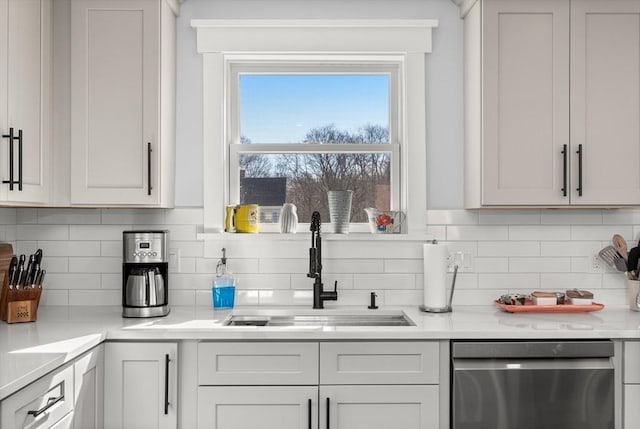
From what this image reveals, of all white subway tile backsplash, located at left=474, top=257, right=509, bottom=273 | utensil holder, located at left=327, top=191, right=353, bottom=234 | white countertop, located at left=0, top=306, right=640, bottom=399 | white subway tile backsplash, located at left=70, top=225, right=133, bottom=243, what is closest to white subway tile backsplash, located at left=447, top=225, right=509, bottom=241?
white subway tile backsplash, located at left=474, top=257, right=509, bottom=273

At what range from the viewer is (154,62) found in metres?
2.56

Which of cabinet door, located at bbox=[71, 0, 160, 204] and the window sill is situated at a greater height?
cabinet door, located at bbox=[71, 0, 160, 204]

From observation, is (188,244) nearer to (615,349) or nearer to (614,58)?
(615,349)

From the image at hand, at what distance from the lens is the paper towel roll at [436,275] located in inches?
104

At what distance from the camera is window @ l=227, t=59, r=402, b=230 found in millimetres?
3004

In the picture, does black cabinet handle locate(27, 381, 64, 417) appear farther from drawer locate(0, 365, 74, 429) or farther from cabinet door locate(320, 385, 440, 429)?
cabinet door locate(320, 385, 440, 429)

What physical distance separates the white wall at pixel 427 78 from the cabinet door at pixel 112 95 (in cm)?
33

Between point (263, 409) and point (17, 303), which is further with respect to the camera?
point (17, 303)

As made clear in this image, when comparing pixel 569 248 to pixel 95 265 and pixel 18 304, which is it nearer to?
pixel 95 265

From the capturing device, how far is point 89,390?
2.06 meters

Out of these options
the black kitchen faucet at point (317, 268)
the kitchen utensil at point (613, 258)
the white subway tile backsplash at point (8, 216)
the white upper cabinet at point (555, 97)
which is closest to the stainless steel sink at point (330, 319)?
the black kitchen faucet at point (317, 268)

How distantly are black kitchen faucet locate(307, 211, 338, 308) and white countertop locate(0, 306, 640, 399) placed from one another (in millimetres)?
393

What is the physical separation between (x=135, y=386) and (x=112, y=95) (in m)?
1.30

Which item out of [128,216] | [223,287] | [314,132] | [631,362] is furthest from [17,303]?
[631,362]
